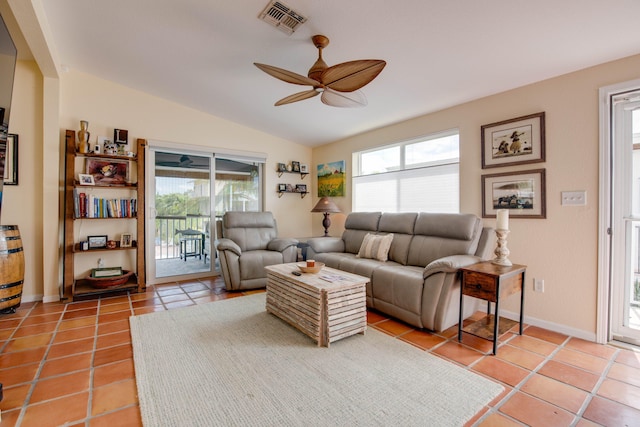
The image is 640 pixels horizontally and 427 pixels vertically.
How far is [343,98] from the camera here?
246 cm

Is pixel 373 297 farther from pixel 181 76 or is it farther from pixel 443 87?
pixel 181 76

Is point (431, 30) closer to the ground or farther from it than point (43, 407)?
farther from it

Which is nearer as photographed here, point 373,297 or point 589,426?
point 589,426

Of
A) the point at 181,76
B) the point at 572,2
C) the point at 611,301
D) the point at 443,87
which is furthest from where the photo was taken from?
the point at 181,76

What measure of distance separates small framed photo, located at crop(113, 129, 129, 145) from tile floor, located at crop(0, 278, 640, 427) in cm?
206

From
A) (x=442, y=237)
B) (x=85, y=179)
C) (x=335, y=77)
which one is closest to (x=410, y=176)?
(x=442, y=237)

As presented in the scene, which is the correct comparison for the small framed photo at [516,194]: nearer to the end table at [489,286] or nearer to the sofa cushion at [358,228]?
the end table at [489,286]

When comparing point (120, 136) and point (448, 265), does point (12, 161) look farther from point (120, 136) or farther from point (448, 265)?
point (448, 265)

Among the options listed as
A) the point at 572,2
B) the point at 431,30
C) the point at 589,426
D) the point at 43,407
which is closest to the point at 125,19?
the point at 431,30

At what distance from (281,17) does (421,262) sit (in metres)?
2.61

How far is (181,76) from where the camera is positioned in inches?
135

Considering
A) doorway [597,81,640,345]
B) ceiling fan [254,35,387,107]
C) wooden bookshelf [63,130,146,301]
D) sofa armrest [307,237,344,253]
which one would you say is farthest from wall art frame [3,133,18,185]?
doorway [597,81,640,345]

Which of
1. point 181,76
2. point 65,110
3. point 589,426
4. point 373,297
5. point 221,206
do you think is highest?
point 181,76

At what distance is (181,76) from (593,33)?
12.5 feet
